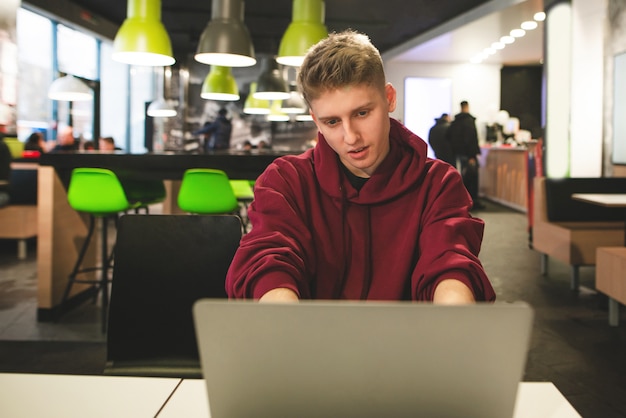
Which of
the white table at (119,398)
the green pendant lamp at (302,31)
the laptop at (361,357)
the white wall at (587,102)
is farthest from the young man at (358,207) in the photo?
the white wall at (587,102)

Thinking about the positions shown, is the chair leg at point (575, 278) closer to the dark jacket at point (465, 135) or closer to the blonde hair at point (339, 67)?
the blonde hair at point (339, 67)

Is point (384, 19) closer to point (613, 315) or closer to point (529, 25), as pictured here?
point (529, 25)

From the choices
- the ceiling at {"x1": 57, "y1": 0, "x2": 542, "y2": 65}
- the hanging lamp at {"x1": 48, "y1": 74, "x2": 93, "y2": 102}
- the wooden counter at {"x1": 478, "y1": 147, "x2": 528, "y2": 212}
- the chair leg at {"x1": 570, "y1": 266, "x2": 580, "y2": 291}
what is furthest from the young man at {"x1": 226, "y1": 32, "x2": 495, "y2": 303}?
the wooden counter at {"x1": 478, "y1": 147, "x2": 528, "y2": 212}

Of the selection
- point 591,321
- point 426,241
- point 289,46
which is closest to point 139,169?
point 289,46

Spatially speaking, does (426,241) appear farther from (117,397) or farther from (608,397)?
(608,397)

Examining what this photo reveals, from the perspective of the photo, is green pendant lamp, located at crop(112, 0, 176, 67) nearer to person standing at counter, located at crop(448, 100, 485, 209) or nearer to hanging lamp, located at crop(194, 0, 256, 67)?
hanging lamp, located at crop(194, 0, 256, 67)

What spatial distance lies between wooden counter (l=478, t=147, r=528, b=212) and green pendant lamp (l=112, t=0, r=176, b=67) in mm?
6556

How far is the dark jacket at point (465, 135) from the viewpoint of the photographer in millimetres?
9461

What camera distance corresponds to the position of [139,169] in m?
3.78

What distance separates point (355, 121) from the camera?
119 cm

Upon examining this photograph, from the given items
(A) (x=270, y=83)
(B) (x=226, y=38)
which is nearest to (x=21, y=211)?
(A) (x=270, y=83)

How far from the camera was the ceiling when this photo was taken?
8719mm

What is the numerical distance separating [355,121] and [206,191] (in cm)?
260

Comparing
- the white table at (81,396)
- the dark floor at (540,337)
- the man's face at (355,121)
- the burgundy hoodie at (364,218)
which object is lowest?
the dark floor at (540,337)
